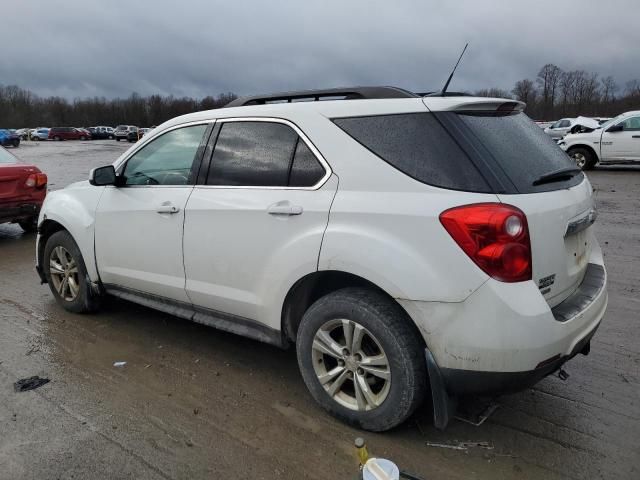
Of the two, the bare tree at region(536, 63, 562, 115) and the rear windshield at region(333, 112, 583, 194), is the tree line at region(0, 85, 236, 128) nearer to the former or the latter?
the bare tree at region(536, 63, 562, 115)

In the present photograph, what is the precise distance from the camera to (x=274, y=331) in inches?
124

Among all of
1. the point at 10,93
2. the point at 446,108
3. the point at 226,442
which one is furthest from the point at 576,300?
the point at 10,93

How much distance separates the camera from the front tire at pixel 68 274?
4.48m

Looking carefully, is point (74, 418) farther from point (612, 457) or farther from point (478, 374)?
point (612, 457)

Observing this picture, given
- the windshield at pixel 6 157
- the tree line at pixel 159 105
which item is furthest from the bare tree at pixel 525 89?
the windshield at pixel 6 157

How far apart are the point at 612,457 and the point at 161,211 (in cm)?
306

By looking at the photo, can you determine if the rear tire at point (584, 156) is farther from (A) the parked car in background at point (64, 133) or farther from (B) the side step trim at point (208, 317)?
(A) the parked car in background at point (64, 133)

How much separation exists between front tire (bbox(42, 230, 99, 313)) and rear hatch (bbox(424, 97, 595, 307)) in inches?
131

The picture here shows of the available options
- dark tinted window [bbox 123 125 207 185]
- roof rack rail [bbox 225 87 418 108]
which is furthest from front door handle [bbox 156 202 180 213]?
roof rack rail [bbox 225 87 418 108]

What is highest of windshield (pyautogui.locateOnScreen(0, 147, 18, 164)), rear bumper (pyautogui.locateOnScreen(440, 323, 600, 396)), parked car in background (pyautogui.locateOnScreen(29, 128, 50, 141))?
windshield (pyautogui.locateOnScreen(0, 147, 18, 164))

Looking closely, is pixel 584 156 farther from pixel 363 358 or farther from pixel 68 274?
pixel 363 358

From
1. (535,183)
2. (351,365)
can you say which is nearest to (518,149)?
(535,183)

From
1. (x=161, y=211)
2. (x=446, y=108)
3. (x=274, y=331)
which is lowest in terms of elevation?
(x=274, y=331)

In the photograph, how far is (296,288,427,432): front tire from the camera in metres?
2.59
